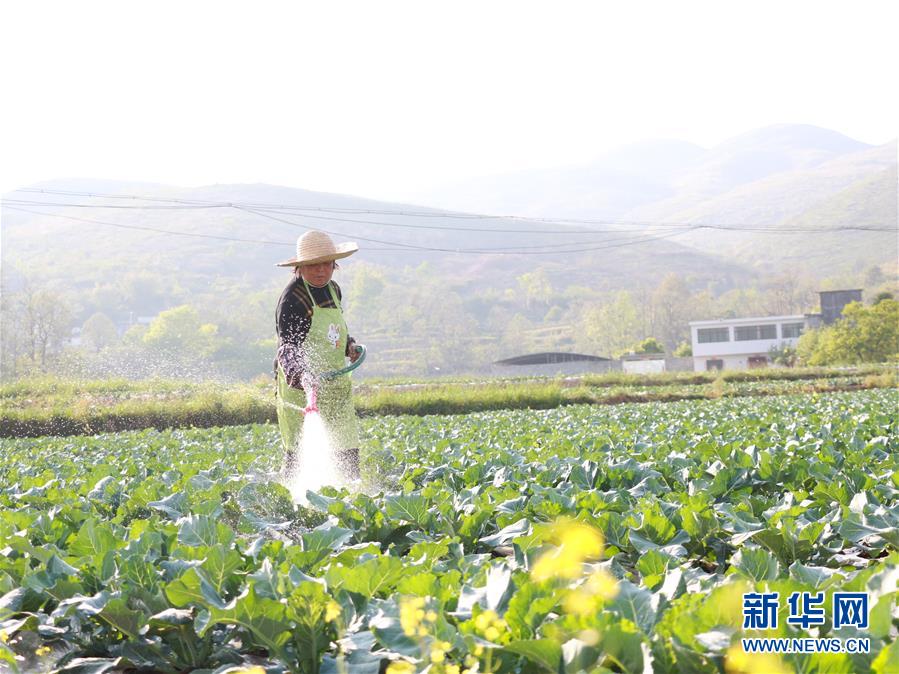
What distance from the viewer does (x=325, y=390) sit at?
605 cm

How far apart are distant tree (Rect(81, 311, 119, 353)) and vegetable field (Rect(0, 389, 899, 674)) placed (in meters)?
112

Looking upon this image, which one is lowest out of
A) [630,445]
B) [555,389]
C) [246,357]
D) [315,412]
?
[246,357]

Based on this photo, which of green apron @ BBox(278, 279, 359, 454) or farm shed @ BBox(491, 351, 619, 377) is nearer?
green apron @ BBox(278, 279, 359, 454)

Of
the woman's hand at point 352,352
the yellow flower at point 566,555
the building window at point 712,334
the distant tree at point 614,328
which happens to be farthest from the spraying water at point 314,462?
the distant tree at point 614,328

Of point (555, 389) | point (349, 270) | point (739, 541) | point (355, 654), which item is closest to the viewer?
point (355, 654)

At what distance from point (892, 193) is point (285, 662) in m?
192

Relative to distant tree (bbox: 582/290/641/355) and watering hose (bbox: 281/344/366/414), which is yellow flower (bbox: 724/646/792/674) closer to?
watering hose (bbox: 281/344/366/414)

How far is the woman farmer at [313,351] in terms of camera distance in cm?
606

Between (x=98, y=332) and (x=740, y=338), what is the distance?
80143 mm

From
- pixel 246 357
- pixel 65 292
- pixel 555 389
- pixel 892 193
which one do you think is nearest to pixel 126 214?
pixel 65 292

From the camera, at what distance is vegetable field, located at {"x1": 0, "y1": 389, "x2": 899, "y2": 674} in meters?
1.94

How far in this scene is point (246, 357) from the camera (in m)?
97.8

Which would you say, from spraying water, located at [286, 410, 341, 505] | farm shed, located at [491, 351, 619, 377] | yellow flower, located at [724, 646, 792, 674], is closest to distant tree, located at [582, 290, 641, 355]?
farm shed, located at [491, 351, 619, 377]

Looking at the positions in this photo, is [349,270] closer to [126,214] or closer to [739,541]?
[126,214]
